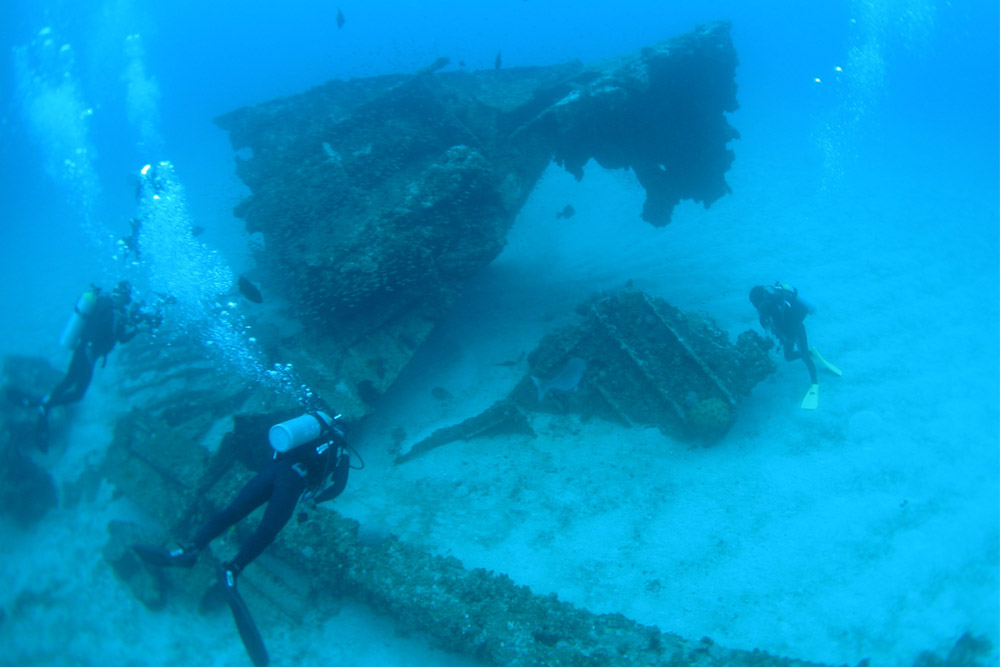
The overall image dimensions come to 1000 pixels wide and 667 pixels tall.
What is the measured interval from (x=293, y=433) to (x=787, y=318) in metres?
7.47

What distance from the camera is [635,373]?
786 centimetres

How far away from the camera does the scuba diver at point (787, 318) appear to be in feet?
27.5

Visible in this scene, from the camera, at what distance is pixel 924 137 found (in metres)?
31.0

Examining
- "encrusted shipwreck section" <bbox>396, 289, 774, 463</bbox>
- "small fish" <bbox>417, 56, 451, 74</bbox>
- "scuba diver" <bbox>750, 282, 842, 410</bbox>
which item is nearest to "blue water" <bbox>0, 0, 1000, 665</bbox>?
"scuba diver" <bbox>750, 282, 842, 410</bbox>

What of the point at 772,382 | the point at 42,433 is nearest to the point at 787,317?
the point at 772,382

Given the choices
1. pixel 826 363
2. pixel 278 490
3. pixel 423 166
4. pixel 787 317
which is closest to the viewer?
pixel 278 490

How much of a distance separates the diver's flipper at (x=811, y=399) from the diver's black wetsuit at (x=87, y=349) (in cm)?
1151

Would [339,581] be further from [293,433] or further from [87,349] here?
[87,349]

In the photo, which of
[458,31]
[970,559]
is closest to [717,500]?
[970,559]

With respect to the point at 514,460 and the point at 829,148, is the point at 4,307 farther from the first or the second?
the point at 829,148

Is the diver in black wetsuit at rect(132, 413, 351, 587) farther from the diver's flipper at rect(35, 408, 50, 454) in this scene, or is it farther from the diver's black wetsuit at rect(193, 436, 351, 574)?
the diver's flipper at rect(35, 408, 50, 454)

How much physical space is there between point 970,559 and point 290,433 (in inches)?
297

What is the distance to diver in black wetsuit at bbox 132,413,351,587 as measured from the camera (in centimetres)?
425

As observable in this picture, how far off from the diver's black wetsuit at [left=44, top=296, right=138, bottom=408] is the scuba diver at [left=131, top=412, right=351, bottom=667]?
6041 millimetres
